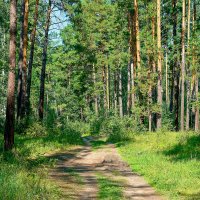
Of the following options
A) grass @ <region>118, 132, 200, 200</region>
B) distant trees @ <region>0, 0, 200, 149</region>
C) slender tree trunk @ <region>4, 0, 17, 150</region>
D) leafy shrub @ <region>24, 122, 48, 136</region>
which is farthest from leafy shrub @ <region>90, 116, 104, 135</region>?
slender tree trunk @ <region>4, 0, 17, 150</region>

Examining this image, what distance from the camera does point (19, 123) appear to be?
2173 cm

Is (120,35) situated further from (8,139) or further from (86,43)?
(8,139)

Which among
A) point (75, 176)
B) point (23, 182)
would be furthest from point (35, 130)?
point (23, 182)

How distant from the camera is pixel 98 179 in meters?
11.1

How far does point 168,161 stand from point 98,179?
3.67m

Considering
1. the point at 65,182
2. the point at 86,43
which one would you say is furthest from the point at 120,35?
the point at 65,182

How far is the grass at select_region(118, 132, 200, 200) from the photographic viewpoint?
9.74 meters

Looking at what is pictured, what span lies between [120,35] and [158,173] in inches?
1118

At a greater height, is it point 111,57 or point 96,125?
point 111,57

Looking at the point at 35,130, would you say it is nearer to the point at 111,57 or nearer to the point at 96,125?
the point at 96,125

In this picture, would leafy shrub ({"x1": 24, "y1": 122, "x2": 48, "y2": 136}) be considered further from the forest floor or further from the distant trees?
the forest floor

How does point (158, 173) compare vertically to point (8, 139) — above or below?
below

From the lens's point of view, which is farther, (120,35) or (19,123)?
(120,35)

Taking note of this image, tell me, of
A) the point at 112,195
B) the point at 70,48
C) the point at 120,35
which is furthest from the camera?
the point at 70,48
